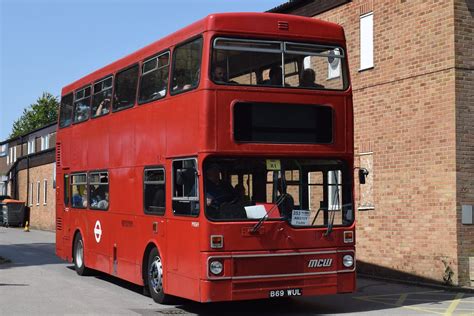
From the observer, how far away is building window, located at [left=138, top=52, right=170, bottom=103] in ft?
38.4

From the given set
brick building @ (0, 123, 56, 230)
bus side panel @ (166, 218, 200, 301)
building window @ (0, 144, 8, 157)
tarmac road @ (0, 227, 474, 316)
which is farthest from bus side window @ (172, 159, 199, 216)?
building window @ (0, 144, 8, 157)

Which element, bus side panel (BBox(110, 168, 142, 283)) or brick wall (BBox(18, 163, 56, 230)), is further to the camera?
brick wall (BBox(18, 163, 56, 230))

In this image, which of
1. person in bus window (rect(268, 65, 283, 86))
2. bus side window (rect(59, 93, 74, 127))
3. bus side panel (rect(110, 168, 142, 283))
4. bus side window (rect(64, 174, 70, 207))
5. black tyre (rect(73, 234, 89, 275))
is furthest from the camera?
bus side window (rect(64, 174, 70, 207))

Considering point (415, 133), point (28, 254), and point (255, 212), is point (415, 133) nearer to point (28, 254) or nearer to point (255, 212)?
point (255, 212)

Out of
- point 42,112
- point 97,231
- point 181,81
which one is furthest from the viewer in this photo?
point 42,112

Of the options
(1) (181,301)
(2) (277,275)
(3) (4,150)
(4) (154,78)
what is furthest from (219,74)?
(3) (4,150)

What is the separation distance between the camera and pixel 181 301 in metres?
12.1

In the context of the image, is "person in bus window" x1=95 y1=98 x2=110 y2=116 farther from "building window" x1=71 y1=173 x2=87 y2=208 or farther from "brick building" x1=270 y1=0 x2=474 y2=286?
"brick building" x1=270 y1=0 x2=474 y2=286

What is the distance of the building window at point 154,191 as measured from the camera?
1161 centimetres

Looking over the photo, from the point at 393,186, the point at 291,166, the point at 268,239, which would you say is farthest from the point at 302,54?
the point at 393,186

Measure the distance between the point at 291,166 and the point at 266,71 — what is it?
1394mm

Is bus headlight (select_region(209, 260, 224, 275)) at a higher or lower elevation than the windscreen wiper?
lower

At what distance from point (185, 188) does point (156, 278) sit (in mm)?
2021

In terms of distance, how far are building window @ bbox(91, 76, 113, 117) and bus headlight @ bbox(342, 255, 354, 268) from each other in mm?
5900
